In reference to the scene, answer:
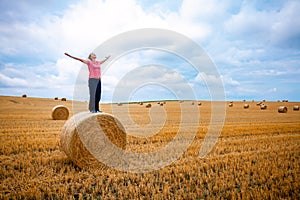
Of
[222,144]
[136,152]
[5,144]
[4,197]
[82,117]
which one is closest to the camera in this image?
[4,197]

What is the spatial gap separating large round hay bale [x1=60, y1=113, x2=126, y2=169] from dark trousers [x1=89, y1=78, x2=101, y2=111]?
1484 millimetres

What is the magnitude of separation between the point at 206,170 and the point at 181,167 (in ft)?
1.92

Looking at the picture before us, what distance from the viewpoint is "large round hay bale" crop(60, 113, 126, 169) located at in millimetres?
5889

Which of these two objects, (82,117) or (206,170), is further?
(82,117)

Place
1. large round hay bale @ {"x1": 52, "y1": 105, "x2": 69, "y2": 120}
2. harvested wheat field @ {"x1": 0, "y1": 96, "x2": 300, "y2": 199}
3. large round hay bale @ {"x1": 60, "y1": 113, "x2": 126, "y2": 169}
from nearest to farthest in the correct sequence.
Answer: harvested wheat field @ {"x1": 0, "y1": 96, "x2": 300, "y2": 199}, large round hay bale @ {"x1": 60, "y1": 113, "x2": 126, "y2": 169}, large round hay bale @ {"x1": 52, "y1": 105, "x2": 69, "y2": 120}

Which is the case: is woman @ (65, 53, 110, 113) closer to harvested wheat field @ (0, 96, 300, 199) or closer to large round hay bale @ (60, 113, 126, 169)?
large round hay bale @ (60, 113, 126, 169)

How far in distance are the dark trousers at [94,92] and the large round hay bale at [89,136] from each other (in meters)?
1.48

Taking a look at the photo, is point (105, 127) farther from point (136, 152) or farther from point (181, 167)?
point (181, 167)

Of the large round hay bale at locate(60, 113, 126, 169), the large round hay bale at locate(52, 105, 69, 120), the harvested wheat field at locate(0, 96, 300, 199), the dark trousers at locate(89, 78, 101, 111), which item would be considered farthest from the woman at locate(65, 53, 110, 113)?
the large round hay bale at locate(52, 105, 69, 120)

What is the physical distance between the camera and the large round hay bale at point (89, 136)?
5889mm

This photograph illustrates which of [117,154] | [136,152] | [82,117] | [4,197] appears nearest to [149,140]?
[136,152]

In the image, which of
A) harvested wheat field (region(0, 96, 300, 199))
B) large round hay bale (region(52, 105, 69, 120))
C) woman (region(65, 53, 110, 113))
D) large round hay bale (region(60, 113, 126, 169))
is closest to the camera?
harvested wheat field (region(0, 96, 300, 199))

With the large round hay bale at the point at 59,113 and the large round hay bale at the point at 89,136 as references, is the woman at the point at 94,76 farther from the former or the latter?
the large round hay bale at the point at 59,113

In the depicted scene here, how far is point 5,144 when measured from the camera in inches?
303
